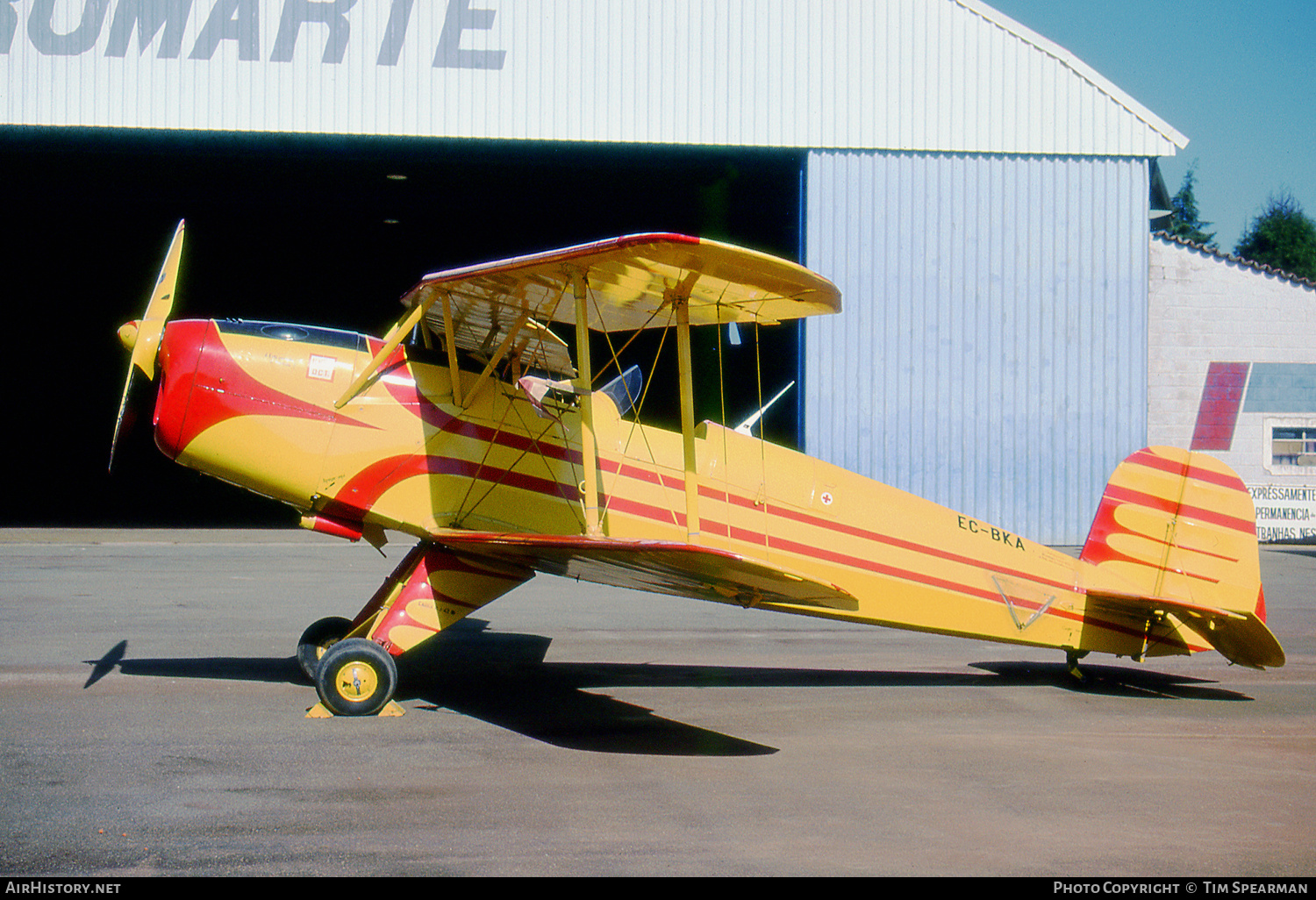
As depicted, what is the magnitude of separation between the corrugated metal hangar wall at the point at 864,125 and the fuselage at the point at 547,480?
1018 centimetres

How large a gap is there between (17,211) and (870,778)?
89.6ft

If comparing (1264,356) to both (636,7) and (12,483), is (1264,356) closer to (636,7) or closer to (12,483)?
(636,7)

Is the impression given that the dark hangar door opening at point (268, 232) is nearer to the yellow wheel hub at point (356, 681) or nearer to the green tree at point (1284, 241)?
the yellow wheel hub at point (356, 681)

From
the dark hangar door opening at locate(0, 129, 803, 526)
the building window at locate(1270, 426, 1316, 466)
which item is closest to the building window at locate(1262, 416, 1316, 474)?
the building window at locate(1270, 426, 1316, 466)

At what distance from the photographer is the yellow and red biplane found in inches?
235

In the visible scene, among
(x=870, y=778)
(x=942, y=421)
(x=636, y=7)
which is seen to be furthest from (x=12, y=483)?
(x=870, y=778)

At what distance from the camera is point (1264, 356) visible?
1997cm

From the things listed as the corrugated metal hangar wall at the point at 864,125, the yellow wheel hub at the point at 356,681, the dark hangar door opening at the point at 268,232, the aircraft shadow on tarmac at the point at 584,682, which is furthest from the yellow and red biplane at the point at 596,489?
the corrugated metal hangar wall at the point at 864,125

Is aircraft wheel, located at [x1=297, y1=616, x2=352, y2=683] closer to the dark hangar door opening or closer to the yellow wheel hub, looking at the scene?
the yellow wheel hub

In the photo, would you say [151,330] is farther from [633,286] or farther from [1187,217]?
[1187,217]

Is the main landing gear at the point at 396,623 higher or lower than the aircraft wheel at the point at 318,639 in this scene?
higher

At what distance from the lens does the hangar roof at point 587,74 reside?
15.9 m

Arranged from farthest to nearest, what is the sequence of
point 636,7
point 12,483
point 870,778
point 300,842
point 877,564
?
point 12,483
point 636,7
point 877,564
point 870,778
point 300,842

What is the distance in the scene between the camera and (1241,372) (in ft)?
65.4
